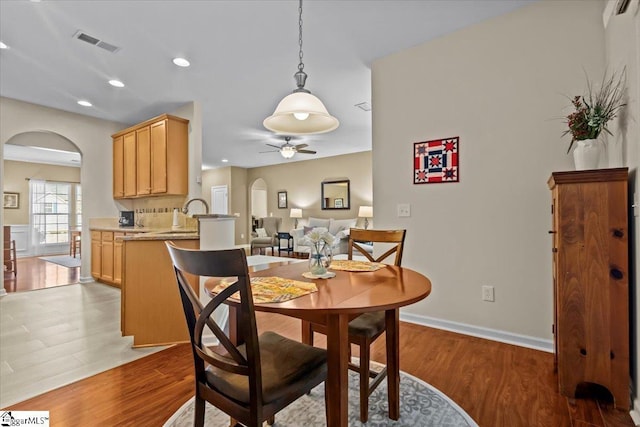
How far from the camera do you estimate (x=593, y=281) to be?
1.68 m

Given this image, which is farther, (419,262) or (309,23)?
(419,262)

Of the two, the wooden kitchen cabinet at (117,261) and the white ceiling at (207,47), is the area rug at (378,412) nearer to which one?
the white ceiling at (207,47)

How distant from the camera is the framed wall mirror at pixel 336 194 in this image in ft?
25.8

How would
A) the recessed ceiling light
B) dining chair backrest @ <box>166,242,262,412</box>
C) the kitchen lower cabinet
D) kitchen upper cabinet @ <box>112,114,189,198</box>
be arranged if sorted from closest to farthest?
1. dining chair backrest @ <box>166,242,262,412</box>
2. the kitchen lower cabinet
3. the recessed ceiling light
4. kitchen upper cabinet @ <box>112,114,189,198</box>

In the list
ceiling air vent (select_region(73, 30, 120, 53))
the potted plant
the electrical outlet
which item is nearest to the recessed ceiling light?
ceiling air vent (select_region(73, 30, 120, 53))

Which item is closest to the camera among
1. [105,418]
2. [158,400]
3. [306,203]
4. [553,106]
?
[105,418]

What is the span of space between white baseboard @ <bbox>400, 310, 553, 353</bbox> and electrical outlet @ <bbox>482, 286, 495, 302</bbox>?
0.25m

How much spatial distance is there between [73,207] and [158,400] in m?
9.37

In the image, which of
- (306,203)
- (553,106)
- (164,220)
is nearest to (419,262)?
(553,106)

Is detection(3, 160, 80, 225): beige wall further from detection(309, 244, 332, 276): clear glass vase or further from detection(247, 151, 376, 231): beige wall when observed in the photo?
detection(309, 244, 332, 276): clear glass vase

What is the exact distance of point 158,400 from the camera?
67.4 inches

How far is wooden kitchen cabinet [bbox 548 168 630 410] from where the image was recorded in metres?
1.63

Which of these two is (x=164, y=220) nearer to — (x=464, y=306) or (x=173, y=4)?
(x=173, y=4)

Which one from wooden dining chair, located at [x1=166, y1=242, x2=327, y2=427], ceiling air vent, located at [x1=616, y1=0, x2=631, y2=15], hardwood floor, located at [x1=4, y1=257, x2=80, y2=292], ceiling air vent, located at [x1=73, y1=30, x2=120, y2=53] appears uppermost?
ceiling air vent, located at [x1=73, y1=30, x2=120, y2=53]
